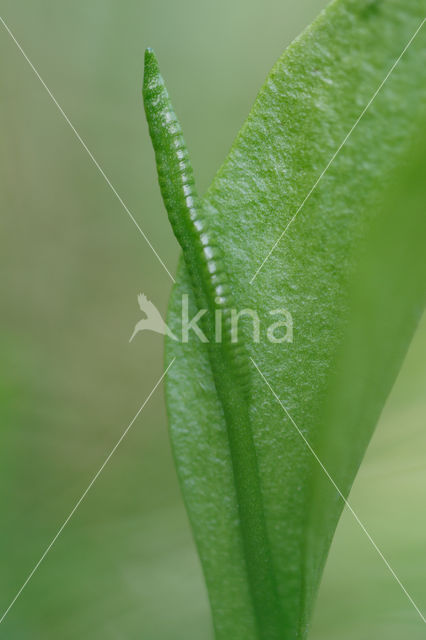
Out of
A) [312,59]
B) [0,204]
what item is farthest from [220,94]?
[312,59]

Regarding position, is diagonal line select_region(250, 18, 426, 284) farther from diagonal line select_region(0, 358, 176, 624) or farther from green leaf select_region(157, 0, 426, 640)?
diagonal line select_region(0, 358, 176, 624)

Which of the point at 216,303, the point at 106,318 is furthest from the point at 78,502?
the point at 216,303

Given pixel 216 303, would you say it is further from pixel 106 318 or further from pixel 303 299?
pixel 106 318

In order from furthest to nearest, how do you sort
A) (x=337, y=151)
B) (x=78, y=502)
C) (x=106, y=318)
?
(x=106, y=318) → (x=78, y=502) → (x=337, y=151)

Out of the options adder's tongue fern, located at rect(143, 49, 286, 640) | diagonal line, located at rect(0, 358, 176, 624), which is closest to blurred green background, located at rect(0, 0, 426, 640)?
diagonal line, located at rect(0, 358, 176, 624)

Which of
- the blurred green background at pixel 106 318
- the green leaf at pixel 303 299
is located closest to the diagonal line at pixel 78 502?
the blurred green background at pixel 106 318

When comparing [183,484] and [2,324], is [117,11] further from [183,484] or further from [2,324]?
[183,484]
